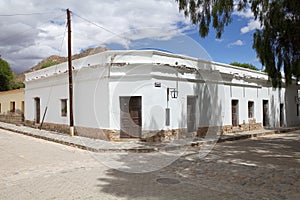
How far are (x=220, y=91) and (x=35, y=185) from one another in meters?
11.3

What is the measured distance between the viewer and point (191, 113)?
1348 cm

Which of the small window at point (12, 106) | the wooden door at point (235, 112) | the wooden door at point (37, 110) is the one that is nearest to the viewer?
the wooden door at point (235, 112)

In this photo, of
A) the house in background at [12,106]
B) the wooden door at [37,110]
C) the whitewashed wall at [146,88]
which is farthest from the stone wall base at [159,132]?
the house in background at [12,106]

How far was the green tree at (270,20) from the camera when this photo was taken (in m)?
8.26

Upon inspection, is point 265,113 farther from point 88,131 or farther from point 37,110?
point 37,110

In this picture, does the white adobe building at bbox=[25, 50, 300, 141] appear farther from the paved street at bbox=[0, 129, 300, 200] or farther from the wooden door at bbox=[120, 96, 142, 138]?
the paved street at bbox=[0, 129, 300, 200]

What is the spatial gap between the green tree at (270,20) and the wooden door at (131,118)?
14.9ft

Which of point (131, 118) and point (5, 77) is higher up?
point (5, 77)

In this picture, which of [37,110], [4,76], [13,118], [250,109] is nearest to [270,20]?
[250,109]

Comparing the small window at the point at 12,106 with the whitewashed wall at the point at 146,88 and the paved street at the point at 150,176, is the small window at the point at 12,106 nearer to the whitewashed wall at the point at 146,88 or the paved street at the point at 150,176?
the whitewashed wall at the point at 146,88

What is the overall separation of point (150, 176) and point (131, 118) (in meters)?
5.57

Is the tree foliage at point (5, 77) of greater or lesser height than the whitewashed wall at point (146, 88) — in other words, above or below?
above

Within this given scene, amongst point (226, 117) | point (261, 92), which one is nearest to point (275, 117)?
point (261, 92)

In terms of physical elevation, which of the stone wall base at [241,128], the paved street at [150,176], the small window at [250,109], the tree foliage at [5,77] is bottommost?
the paved street at [150,176]
